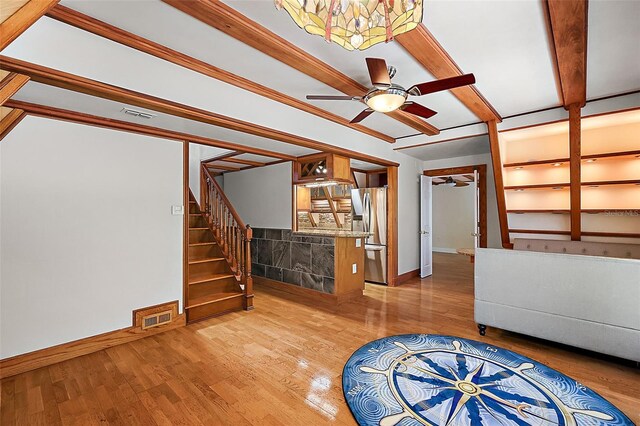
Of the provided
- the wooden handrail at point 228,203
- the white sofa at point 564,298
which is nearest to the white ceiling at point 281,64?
the wooden handrail at point 228,203

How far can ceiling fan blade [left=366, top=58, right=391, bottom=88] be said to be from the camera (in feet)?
6.97

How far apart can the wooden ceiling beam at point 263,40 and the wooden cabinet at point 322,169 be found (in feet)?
4.80

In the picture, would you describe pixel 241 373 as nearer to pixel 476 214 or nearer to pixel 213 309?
pixel 213 309

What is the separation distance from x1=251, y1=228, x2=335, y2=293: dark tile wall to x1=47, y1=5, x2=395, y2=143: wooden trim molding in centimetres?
213

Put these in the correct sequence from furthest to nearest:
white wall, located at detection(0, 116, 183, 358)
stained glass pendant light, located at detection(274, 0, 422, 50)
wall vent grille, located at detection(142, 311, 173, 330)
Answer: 1. wall vent grille, located at detection(142, 311, 173, 330)
2. white wall, located at detection(0, 116, 183, 358)
3. stained glass pendant light, located at detection(274, 0, 422, 50)

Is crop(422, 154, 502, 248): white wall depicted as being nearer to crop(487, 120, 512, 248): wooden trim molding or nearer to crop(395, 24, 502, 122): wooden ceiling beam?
crop(487, 120, 512, 248): wooden trim molding

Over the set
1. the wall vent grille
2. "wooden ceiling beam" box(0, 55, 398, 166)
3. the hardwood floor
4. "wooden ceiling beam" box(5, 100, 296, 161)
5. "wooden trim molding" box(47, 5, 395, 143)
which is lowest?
the hardwood floor

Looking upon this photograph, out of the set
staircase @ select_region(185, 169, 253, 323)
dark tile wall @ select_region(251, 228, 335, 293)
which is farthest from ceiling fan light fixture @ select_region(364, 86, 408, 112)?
staircase @ select_region(185, 169, 253, 323)

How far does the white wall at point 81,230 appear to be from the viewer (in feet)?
8.20

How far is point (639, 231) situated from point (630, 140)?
1124mm

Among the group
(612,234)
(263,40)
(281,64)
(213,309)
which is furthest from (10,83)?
(612,234)

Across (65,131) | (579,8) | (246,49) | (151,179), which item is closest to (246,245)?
(151,179)

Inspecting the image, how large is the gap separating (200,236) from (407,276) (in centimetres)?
399

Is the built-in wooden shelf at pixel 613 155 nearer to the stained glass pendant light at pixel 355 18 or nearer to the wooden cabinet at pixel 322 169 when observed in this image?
the wooden cabinet at pixel 322 169
